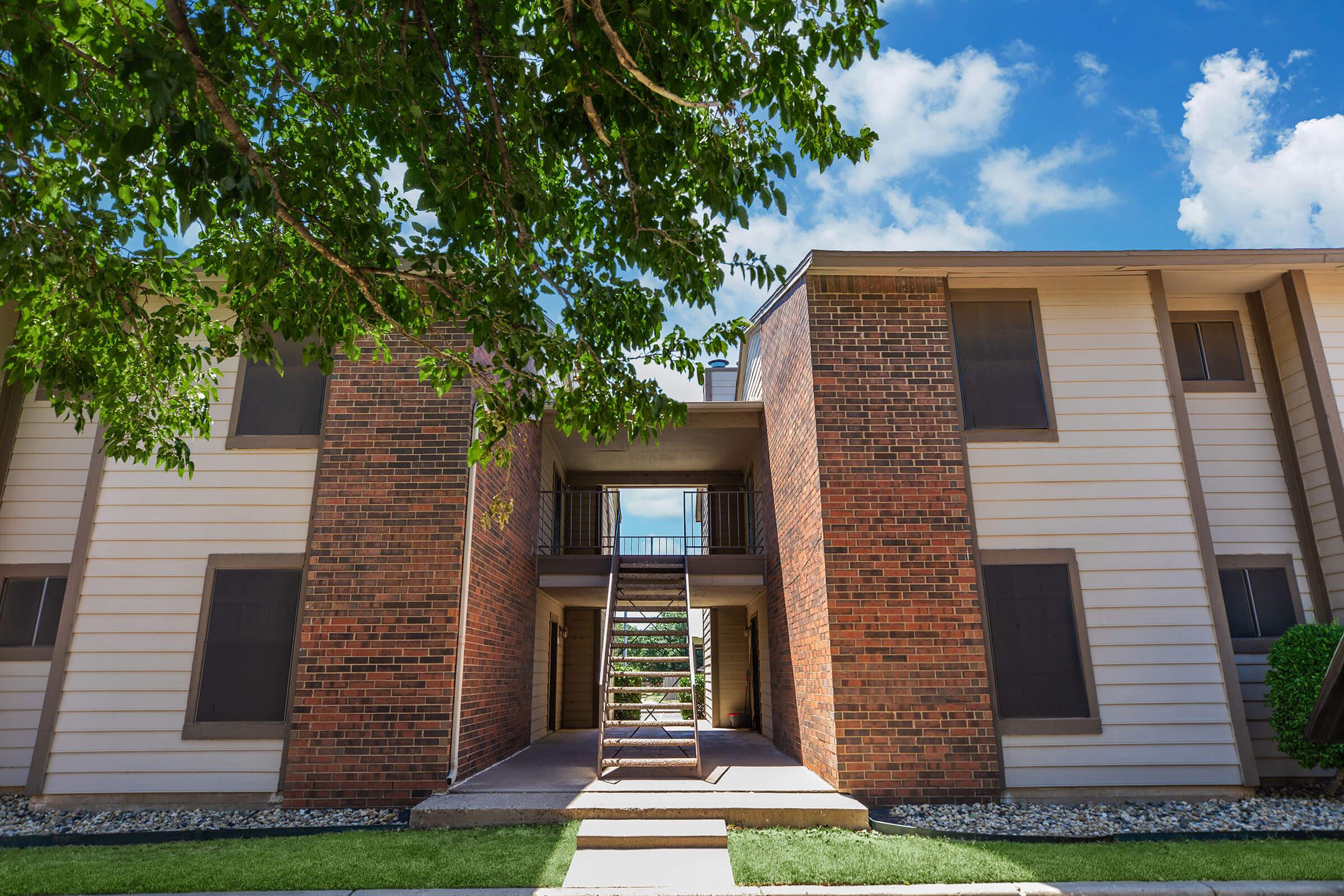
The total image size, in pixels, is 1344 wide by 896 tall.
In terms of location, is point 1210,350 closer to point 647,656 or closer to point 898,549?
point 898,549

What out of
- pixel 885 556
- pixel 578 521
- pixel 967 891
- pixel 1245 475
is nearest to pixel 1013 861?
pixel 967 891

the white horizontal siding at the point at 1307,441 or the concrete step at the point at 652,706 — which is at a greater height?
the white horizontal siding at the point at 1307,441

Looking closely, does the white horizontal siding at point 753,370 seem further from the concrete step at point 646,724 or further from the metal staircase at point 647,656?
the concrete step at point 646,724

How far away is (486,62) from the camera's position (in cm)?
426

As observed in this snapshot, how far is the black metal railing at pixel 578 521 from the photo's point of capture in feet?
39.8

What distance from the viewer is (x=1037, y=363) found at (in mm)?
7992

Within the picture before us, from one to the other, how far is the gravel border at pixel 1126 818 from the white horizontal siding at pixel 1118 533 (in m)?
0.29

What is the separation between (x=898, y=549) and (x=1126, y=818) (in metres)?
2.86

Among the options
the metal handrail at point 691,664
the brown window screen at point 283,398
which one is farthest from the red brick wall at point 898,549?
the brown window screen at point 283,398

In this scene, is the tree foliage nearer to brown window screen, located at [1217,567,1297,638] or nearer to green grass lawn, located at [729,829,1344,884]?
green grass lawn, located at [729,829,1344,884]

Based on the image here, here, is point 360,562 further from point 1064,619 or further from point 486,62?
point 1064,619

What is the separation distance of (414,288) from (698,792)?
16.1 ft

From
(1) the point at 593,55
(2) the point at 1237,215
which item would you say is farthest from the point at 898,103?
(2) the point at 1237,215

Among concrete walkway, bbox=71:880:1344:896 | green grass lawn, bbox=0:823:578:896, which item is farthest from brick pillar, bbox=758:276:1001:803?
green grass lawn, bbox=0:823:578:896
